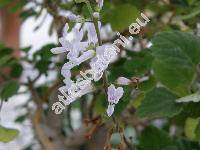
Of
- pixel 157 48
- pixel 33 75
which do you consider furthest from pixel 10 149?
pixel 157 48

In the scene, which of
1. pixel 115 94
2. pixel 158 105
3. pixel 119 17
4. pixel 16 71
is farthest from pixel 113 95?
pixel 16 71

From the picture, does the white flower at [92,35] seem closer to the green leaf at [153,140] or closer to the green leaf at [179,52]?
the green leaf at [179,52]

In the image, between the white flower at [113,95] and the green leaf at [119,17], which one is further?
the green leaf at [119,17]

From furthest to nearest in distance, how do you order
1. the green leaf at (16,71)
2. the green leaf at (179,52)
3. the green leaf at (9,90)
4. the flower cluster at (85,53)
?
the green leaf at (16,71)
the green leaf at (9,90)
the green leaf at (179,52)
the flower cluster at (85,53)

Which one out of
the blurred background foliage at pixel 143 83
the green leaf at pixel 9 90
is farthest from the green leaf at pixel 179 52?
the green leaf at pixel 9 90

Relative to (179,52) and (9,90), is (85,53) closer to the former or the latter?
(179,52)

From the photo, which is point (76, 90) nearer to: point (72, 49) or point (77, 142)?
point (72, 49)

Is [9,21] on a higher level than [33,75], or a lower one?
lower
